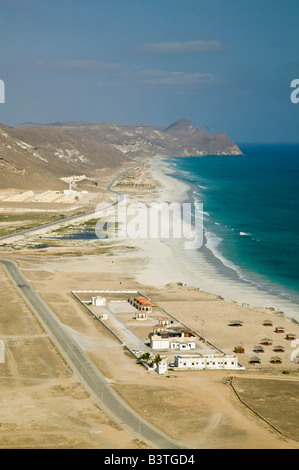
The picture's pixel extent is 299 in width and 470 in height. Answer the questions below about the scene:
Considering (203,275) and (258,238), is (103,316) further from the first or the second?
(258,238)

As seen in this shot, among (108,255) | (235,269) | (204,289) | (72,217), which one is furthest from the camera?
(72,217)

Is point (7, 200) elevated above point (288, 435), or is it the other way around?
point (7, 200)

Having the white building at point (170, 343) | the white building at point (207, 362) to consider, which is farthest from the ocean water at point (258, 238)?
the white building at point (207, 362)

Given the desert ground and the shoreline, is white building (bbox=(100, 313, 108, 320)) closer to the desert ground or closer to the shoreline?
the desert ground

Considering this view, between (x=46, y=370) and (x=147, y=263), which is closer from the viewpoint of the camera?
(x=46, y=370)

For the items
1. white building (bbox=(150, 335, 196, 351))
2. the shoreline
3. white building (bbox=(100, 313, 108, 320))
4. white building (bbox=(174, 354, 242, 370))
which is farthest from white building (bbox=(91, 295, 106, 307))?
white building (bbox=(174, 354, 242, 370))

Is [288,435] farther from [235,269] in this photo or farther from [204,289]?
[235,269]
